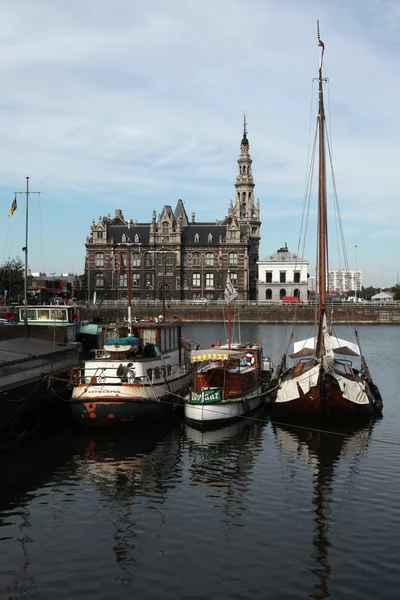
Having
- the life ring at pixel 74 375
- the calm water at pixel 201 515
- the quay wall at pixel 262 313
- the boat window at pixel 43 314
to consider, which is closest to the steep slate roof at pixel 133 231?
the quay wall at pixel 262 313

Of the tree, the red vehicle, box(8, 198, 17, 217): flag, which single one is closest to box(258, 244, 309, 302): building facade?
the red vehicle

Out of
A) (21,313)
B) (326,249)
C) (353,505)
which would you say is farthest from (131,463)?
(21,313)

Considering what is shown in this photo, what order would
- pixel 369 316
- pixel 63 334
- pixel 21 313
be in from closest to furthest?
pixel 63 334
pixel 21 313
pixel 369 316

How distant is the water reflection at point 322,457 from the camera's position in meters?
16.4

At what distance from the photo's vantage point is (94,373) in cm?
3125

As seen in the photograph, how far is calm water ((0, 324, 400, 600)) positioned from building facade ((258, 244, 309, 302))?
407ft

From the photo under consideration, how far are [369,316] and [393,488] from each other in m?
113

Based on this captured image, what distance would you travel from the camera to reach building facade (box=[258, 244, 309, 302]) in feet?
505

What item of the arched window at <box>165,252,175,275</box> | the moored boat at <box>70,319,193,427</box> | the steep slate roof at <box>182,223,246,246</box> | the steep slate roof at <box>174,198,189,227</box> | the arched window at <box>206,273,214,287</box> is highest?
the steep slate roof at <box>174,198,189,227</box>

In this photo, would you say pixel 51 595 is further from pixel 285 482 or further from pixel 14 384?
pixel 14 384

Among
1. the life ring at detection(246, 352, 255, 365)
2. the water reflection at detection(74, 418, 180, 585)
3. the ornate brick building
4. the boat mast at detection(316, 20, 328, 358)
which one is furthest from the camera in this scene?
the ornate brick building

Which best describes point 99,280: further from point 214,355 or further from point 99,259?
point 214,355

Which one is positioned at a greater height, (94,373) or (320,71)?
(320,71)

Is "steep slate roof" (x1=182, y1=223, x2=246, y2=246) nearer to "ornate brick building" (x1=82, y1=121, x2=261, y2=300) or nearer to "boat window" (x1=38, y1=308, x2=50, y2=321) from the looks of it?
"ornate brick building" (x1=82, y1=121, x2=261, y2=300)
